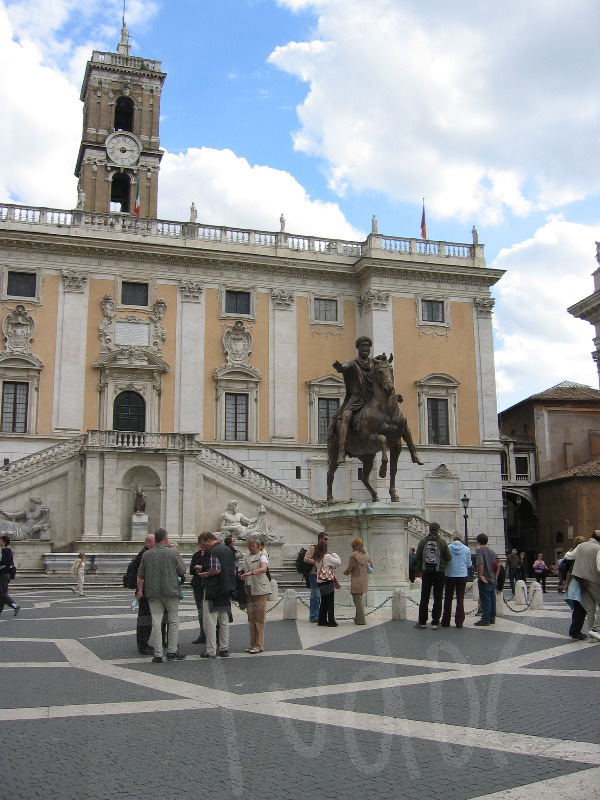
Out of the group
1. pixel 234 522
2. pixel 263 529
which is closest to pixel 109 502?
pixel 234 522

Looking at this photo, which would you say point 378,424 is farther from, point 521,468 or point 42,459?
point 521,468

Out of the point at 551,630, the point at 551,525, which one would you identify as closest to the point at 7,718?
the point at 551,630

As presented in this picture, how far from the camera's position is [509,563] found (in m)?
29.2

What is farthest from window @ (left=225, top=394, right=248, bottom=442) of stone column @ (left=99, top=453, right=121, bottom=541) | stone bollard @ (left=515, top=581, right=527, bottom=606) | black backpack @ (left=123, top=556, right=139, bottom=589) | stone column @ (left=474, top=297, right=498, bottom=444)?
black backpack @ (left=123, top=556, right=139, bottom=589)

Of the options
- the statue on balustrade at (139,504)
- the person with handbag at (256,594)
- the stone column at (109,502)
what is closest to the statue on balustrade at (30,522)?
the stone column at (109,502)

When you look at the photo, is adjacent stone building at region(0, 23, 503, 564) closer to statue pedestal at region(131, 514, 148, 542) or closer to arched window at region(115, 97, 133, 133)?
statue pedestal at region(131, 514, 148, 542)

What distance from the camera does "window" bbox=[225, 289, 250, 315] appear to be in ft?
129

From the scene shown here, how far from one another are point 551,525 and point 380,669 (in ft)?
126

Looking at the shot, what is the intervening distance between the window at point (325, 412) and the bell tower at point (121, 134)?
14726 mm

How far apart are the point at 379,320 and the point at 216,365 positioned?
8078mm

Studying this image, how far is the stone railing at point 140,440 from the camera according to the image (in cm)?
3222

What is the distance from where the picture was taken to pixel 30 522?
30.9 meters

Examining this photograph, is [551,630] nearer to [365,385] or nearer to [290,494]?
[365,385]

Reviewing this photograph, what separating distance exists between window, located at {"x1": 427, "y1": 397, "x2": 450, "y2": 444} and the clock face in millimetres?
21149
